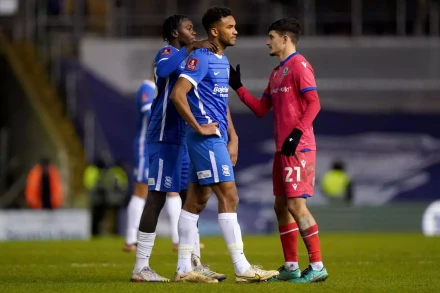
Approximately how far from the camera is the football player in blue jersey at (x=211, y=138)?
10273 millimetres

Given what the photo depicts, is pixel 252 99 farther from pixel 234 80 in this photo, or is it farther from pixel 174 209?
pixel 174 209

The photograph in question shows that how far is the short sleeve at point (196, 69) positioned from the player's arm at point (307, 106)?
0.95m

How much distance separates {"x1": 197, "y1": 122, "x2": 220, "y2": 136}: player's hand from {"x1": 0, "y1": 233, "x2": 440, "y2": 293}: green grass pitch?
4.53 ft

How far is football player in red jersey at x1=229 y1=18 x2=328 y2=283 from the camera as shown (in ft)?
34.9

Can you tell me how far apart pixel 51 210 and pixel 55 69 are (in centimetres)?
649

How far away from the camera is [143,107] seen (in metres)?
15.4

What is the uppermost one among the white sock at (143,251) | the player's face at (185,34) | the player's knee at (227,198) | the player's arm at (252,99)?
the player's face at (185,34)

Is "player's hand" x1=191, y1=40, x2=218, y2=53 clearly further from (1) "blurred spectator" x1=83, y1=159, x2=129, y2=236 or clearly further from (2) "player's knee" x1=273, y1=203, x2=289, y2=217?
(1) "blurred spectator" x1=83, y1=159, x2=129, y2=236

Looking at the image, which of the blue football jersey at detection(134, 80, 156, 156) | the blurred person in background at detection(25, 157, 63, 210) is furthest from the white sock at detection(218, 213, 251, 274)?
the blurred person in background at detection(25, 157, 63, 210)

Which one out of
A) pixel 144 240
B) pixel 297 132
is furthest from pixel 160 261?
pixel 297 132

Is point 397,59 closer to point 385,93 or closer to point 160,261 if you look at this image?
point 385,93

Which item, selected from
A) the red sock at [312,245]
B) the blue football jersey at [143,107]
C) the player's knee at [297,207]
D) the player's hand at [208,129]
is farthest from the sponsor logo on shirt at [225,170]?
the blue football jersey at [143,107]

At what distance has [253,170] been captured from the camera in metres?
27.1

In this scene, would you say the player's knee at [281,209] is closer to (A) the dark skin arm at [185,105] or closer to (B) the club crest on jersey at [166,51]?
(A) the dark skin arm at [185,105]
